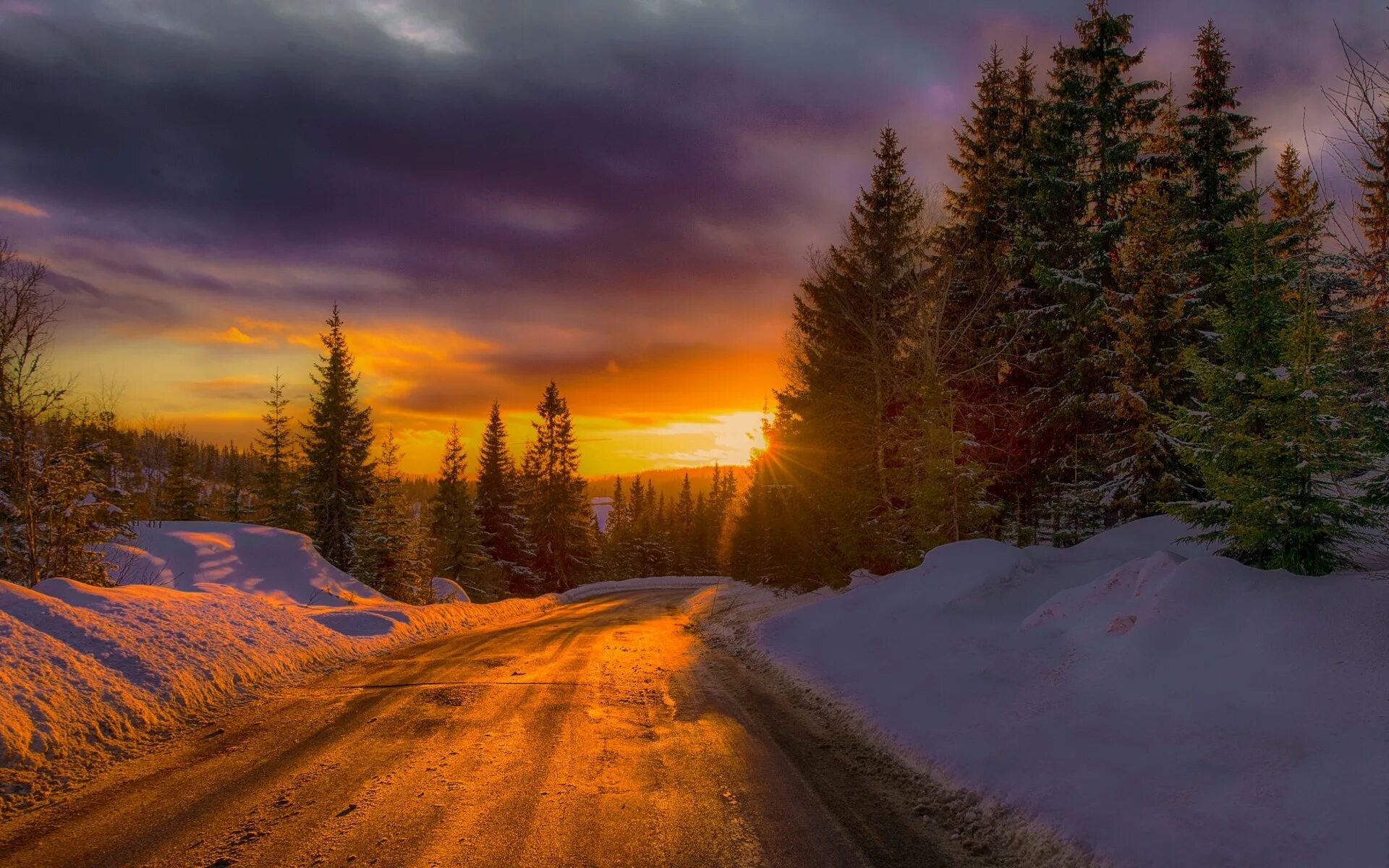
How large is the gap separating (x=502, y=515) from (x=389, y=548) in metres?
19.5

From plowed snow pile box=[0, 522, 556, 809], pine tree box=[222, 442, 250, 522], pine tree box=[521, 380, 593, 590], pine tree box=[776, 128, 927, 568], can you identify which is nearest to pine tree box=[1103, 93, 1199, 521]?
pine tree box=[776, 128, 927, 568]

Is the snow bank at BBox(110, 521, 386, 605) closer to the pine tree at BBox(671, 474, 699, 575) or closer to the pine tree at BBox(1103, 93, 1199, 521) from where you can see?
the pine tree at BBox(1103, 93, 1199, 521)

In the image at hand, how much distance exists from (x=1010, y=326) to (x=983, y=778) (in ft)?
66.1

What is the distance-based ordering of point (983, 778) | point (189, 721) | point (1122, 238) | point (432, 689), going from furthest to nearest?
point (1122, 238) → point (432, 689) → point (189, 721) → point (983, 778)

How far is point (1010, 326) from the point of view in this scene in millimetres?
23016

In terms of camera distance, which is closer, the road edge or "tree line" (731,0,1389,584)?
the road edge

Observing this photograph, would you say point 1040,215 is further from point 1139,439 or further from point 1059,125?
point 1139,439

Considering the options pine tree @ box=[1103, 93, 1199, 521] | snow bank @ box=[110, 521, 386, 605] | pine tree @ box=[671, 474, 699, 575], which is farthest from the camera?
pine tree @ box=[671, 474, 699, 575]

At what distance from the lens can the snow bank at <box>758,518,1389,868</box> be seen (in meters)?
4.71

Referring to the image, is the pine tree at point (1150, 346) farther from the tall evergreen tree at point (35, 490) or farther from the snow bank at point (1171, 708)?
the tall evergreen tree at point (35, 490)

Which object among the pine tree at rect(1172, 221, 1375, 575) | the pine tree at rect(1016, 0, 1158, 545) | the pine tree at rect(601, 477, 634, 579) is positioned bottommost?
the pine tree at rect(601, 477, 634, 579)

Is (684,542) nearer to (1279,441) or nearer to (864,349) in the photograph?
(864,349)

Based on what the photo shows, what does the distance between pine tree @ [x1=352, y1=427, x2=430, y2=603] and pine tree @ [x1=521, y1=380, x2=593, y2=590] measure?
1955 cm

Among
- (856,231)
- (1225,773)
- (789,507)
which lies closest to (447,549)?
(789,507)
